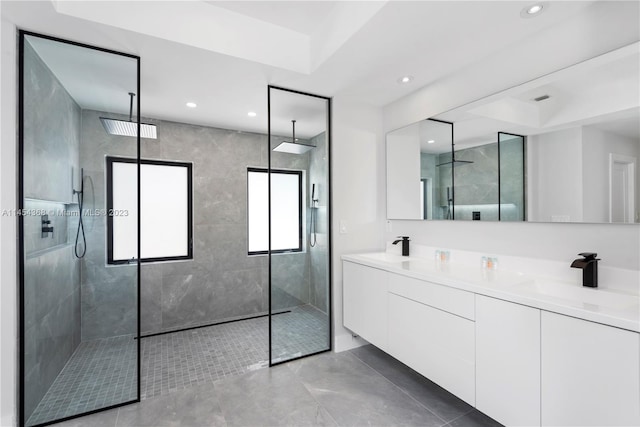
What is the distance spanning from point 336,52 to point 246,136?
6.95 feet

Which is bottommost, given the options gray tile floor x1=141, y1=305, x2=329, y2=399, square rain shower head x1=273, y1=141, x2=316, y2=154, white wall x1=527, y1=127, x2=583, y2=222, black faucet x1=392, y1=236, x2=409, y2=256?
gray tile floor x1=141, y1=305, x2=329, y2=399

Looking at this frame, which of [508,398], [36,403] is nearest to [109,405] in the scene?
[36,403]

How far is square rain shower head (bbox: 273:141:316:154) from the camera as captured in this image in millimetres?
2652

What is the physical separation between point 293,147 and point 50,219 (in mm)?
1821

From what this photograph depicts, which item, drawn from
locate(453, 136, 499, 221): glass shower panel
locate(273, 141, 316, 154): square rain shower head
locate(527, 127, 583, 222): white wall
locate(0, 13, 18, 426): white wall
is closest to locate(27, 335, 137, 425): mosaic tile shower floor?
locate(0, 13, 18, 426): white wall

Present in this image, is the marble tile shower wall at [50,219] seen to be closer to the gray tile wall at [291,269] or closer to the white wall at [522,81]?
the gray tile wall at [291,269]

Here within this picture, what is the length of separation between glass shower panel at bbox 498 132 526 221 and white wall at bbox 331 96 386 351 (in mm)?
1219

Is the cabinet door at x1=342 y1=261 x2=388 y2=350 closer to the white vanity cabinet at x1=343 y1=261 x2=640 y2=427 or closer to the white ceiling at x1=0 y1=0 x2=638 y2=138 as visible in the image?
the white vanity cabinet at x1=343 y1=261 x2=640 y2=427

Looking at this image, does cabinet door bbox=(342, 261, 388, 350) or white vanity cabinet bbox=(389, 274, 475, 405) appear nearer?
white vanity cabinet bbox=(389, 274, 475, 405)

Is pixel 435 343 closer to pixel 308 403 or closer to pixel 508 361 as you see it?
pixel 508 361

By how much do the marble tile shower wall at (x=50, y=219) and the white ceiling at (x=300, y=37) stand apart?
232 millimetres

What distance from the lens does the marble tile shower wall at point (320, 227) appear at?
282 cm

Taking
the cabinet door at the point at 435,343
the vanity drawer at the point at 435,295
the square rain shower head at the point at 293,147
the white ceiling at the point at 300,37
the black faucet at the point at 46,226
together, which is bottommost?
the cabinet door at the point at 435,343

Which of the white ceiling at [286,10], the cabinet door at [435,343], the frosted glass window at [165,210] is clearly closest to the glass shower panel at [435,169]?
the cabinet door at [435,343]
